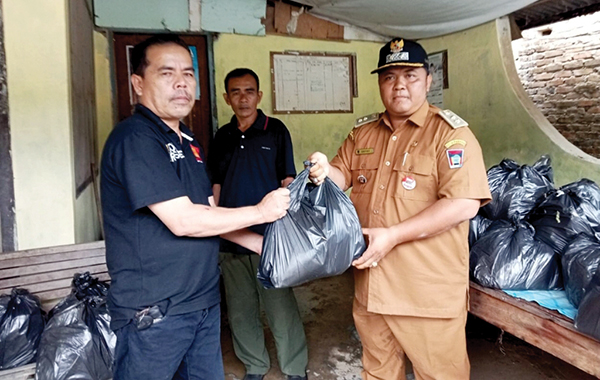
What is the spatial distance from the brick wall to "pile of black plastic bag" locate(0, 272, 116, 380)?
5142mm

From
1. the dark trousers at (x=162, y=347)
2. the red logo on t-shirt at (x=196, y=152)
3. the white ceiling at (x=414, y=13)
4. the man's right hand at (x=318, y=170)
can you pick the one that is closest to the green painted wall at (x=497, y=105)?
the white ceiling at (x=414, y=13)

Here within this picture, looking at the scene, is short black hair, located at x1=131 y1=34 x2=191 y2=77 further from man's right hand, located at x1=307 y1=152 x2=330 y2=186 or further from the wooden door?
the wooden door

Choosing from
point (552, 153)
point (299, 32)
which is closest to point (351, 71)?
point (299, 32)

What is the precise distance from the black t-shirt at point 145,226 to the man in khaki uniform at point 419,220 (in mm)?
530

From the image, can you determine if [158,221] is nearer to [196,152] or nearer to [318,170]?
[196,152]

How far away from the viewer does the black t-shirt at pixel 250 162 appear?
2.42 m

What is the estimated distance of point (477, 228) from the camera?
2.24 metres

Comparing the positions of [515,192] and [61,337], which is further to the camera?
[515,192]

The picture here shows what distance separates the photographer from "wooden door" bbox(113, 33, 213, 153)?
3.92m

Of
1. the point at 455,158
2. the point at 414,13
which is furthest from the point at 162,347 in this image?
the point at 414,13

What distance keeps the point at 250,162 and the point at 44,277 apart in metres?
1.26

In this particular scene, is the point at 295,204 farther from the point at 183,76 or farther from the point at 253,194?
the point at 253,194

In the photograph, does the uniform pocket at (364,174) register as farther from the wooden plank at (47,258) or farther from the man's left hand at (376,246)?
the wooden plank at (47,258)

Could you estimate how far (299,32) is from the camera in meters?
4.42
